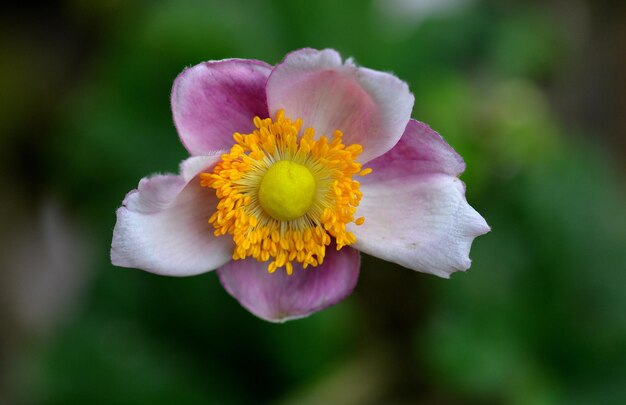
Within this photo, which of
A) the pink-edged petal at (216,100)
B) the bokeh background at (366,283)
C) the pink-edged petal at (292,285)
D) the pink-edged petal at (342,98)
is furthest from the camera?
the bokeh background at (366,283)

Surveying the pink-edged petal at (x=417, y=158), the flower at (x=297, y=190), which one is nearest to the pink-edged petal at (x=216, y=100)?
the flower at (x=297, y=190)

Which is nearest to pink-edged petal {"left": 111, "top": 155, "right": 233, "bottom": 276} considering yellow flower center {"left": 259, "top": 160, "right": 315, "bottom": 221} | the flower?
the flower

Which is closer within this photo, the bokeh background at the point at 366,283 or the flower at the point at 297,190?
the flower at the point at 297,190

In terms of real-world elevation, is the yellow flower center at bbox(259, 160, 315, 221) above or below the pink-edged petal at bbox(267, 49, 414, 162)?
below

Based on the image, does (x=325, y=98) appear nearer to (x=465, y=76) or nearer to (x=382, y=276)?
(x=382, y=276)

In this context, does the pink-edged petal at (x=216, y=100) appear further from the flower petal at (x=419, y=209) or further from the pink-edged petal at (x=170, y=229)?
the flower petal at (x=419, y=209)

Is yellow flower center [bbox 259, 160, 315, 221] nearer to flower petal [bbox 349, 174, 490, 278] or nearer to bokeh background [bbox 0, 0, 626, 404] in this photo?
flower petal [bbox 349, 174, 490, 278]

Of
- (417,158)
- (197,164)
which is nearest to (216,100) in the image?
(197,164)
